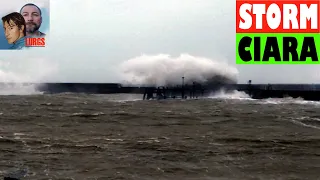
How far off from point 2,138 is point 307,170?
82.4ft

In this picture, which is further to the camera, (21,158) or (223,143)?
(223,143)

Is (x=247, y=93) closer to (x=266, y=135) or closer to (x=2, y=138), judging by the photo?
(x=266, y=135)

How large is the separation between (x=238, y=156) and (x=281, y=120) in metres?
27.0

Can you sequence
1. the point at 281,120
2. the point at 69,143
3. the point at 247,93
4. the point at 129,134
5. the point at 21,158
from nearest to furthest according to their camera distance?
the point at 21,158
the point at 69,143
the point at 129,134
the point at 281,120
the point at 247,93

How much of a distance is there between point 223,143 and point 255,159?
245 inches

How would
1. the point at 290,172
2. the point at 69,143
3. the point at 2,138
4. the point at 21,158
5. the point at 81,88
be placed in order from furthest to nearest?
1. the point at 81,88
2. the point at 2,138
3. the point at 69,143
4. the point at 21,158
5. the point at 290,172

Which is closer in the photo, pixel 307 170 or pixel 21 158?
pixel 307 170

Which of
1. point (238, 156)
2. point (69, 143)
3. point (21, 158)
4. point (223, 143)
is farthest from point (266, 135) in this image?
point (21, 158)

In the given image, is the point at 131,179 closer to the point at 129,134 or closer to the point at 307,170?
the point at 307,170

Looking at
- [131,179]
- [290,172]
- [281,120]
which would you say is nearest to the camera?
[131,179]

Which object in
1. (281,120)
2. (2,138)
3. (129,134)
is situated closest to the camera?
(2,138)

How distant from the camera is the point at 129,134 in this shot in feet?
Result: 131

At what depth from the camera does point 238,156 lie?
97.5 ft

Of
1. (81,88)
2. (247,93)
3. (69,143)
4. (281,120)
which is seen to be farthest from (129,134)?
(81,88)
